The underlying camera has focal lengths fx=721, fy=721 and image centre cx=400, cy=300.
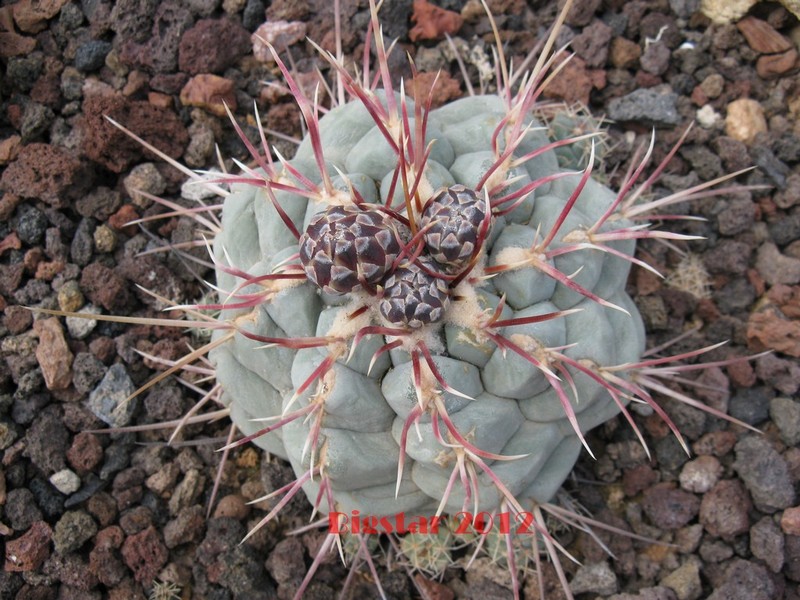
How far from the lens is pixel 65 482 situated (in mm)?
2168

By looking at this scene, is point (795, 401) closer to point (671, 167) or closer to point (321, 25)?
point (671, 167)

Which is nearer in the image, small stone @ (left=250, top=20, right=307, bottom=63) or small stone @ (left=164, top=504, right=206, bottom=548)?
small stone @ (left=164, top=504, right=206, bottom=548)

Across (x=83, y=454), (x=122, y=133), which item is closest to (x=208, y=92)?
(x=122, y=133)

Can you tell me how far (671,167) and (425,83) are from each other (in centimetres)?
94

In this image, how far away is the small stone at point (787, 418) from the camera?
222 cm

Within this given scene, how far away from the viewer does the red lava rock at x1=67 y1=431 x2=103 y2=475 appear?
2182mm

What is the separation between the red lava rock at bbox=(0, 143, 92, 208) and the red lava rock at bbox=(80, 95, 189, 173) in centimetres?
10

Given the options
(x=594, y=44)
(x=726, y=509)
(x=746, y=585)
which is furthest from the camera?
(x=594, y=44)

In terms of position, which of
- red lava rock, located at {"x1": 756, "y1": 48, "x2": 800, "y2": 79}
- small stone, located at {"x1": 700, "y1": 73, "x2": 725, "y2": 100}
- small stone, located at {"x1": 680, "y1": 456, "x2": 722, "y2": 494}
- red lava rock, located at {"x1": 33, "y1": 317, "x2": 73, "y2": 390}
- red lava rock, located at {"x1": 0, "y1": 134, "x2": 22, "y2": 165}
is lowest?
small stone, located at {"x1": 680, "y1": 456, "x2": 722, "y2": 494}

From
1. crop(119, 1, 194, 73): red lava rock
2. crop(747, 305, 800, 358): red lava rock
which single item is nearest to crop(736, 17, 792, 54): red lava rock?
crop(747, 305, 800, 358): red lava rock

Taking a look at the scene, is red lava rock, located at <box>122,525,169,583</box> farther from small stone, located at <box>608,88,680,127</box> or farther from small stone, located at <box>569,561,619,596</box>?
small stone, located at <box>608,88,680,127</box>

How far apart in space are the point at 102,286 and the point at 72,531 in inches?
30.0

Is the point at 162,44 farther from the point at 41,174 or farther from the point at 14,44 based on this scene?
the point at 41,174

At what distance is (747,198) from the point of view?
2.49m
